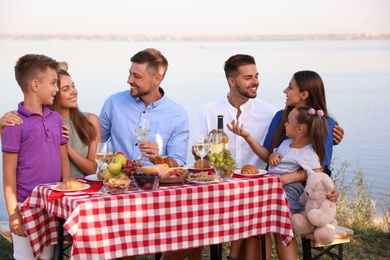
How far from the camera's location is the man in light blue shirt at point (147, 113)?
5.62m

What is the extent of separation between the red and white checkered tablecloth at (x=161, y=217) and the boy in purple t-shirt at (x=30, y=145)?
0.44ft

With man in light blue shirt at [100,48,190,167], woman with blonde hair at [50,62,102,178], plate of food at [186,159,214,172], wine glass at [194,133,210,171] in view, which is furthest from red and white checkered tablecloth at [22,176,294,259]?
man in light blue shirt at [100,48,190,167]

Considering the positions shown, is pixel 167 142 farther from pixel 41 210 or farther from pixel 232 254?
pixel 41 210

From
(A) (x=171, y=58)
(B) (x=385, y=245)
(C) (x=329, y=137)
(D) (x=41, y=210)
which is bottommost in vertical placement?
(B) (x=385, y=245)

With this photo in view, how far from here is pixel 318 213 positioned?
16.1ft

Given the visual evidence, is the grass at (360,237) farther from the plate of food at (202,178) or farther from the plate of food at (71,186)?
the plate of food at (71,186)

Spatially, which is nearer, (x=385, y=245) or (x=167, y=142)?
(x=167, y=142)

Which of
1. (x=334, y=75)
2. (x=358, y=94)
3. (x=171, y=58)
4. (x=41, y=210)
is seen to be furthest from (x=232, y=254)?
(x=171, y=58)

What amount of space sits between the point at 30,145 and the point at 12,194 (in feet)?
1.03

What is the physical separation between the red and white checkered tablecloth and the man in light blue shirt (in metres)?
1.12

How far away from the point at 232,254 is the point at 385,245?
1796mm

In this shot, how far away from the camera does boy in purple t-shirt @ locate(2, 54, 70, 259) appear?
443 cm

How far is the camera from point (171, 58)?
36500mm

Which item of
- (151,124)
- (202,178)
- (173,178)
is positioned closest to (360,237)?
(151,124)
